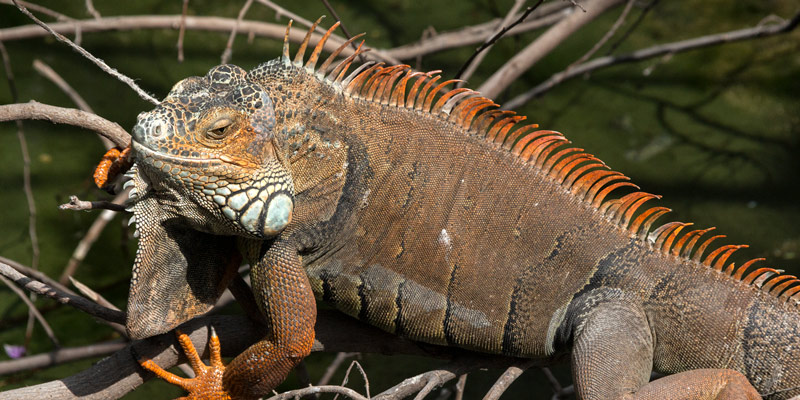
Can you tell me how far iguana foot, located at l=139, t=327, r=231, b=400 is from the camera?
2.95 metres

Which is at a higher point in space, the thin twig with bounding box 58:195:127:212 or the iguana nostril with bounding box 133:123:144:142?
the iguana nostril with bounding box 133:123:144:142

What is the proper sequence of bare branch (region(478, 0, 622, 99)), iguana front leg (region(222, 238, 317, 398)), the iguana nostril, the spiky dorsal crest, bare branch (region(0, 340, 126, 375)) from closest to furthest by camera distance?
the iguana nostril
iguana front leg (region(222, 238, 317, 398))
the spiky dorsal crest
bare branch (region(0, 340, 126, 375))
bare branch (region(478, 0, 622, 99))

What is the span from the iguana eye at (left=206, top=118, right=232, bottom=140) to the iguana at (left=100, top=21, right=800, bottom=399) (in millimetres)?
101

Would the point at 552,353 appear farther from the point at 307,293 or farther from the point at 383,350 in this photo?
the point at 307,293

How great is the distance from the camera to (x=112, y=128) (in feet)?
9.56

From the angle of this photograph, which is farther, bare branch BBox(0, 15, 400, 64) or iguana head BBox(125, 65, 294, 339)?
bare branch BBox(0, 15, 400, 64)

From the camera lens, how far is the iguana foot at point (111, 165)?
9.42ft

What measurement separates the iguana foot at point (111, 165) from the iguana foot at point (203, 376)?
700 millimetres

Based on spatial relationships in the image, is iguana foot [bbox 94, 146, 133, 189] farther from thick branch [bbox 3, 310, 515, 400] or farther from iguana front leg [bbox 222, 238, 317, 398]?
thick branch [bbox 3, 310, 515, 400]

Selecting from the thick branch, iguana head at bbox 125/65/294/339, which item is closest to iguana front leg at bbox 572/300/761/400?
the thick branch

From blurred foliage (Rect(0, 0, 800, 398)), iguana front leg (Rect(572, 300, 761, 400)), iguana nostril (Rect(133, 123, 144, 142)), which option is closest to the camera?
iguana nostril (Rect(133, 123, 144, 142))

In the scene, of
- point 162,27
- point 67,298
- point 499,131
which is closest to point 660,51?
point 499,131

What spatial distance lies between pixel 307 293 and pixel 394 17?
3.43 m

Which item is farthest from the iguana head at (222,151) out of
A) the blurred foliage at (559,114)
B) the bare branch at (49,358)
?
the blurred foliage at (559,114)
